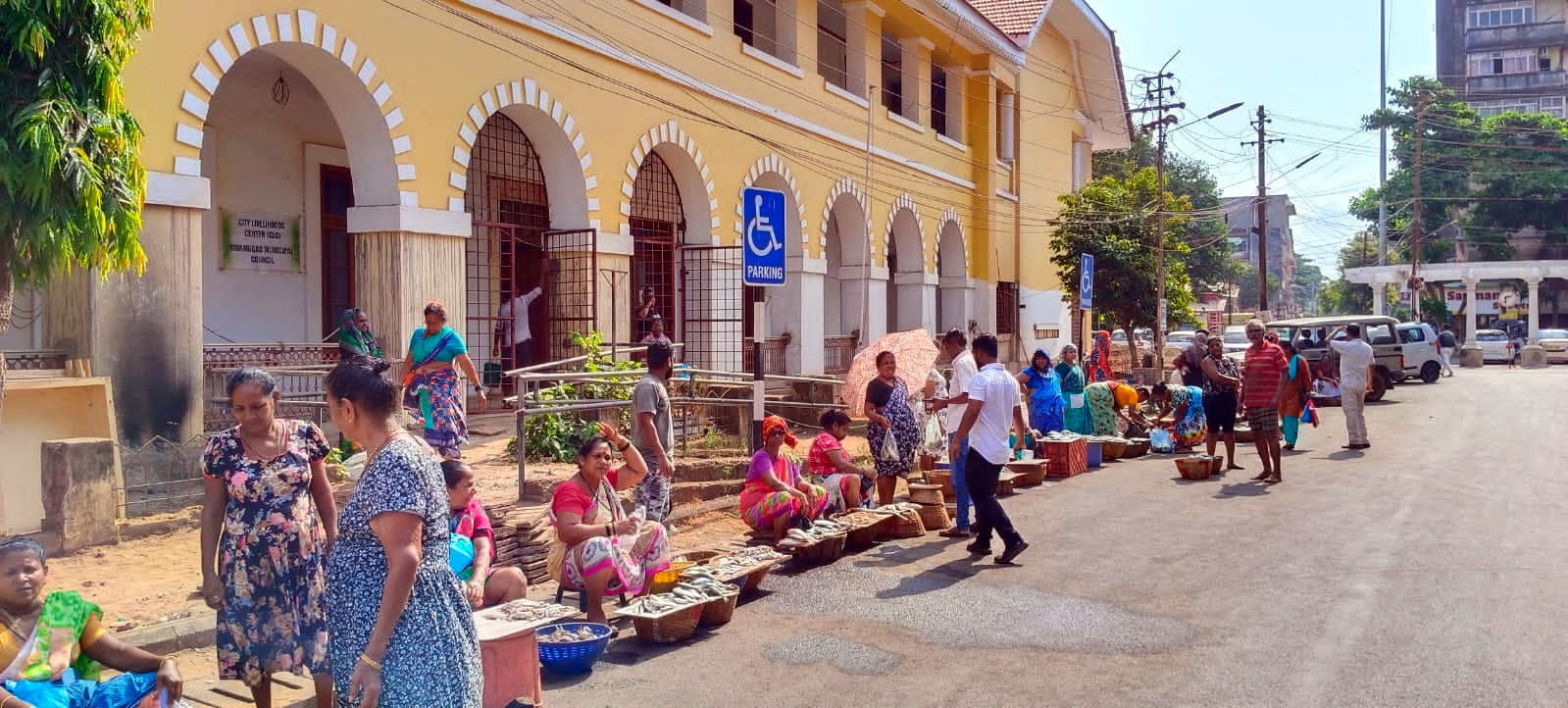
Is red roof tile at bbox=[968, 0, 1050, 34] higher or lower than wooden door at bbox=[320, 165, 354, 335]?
higher

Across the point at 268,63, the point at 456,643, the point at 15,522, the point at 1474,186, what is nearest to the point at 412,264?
the point at 268,63

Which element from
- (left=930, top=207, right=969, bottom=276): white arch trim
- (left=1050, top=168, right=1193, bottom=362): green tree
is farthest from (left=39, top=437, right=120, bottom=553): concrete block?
(left=1050, top=168, right=1193, bottom=362): green tree

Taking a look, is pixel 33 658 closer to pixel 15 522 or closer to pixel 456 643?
pixel 456 643

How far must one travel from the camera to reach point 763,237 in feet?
33.4

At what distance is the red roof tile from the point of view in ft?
86.4

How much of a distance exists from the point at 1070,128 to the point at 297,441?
30422 millimetres

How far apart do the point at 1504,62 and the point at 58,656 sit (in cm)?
7183

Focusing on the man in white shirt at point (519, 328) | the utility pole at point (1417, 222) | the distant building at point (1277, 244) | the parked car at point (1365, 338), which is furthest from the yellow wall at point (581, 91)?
the distant building at point (1277, 244)

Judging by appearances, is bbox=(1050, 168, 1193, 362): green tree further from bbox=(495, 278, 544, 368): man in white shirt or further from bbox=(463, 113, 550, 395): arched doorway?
bbox=(495, 278, 544, 368): man in white shirt

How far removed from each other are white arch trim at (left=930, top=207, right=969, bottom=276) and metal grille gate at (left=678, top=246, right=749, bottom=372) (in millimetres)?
8278

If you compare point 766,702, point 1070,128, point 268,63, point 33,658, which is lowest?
point 766,702

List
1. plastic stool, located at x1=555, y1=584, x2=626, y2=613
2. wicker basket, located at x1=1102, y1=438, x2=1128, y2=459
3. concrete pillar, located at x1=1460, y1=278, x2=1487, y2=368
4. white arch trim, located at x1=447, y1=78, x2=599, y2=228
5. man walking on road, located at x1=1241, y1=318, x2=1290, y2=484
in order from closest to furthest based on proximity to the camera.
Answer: plastic stool, located at x1=555, y1=584, x2=626, y2=613, white arch trim, located at x1=447, y1=78, x2=599, y2=228, man walking on road, located at x1=1241, y1=318, x2=1290, y2=484, wicker basket, located at x1=1102, y1=438, x2=1128, y2=459, concrete pillar, located at x1=1460, y1=278, x2=1487, y2=368

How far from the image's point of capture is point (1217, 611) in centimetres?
695

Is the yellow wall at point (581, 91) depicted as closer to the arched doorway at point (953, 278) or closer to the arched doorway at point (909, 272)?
the arched doorway at point (909, 272)
